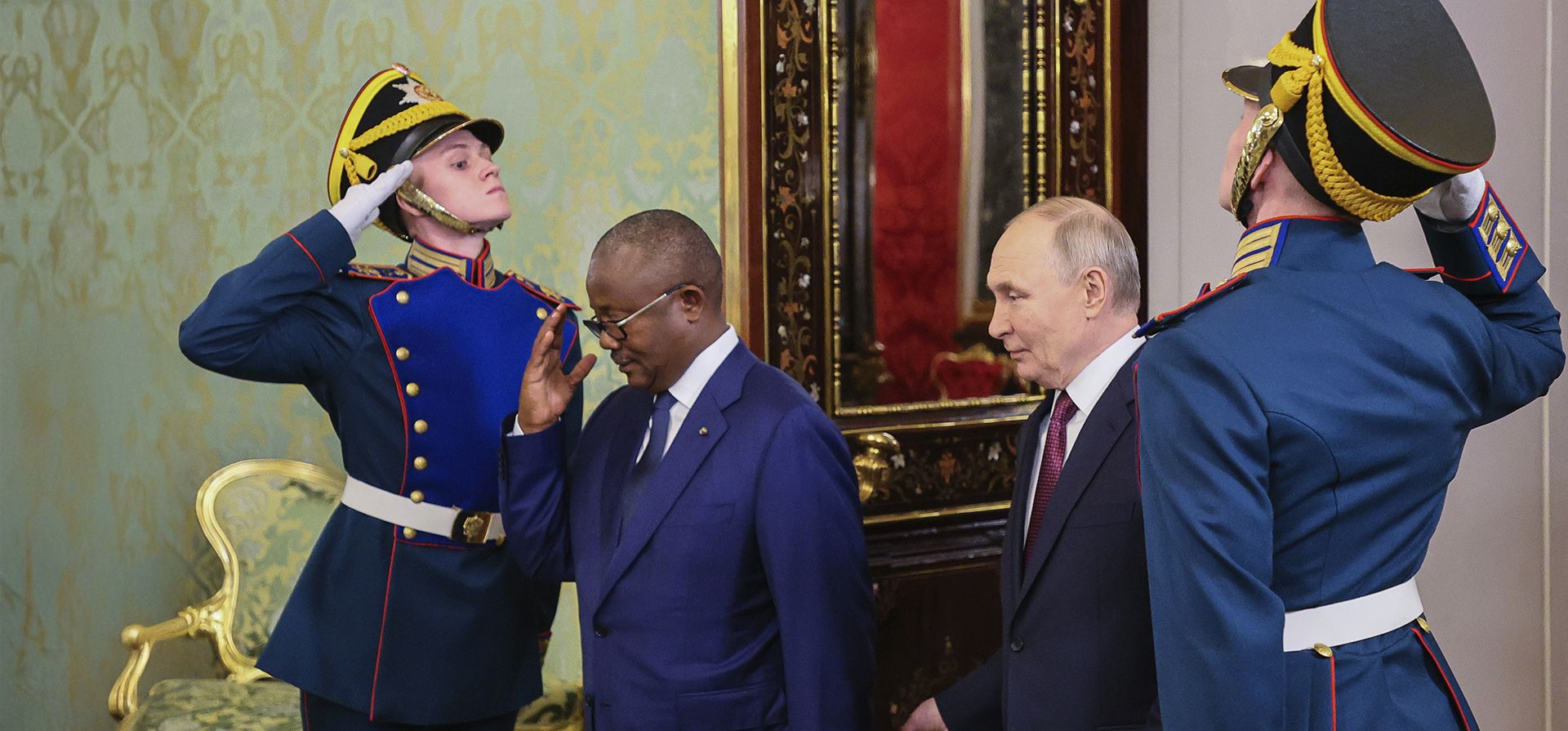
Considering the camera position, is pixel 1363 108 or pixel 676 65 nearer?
pixel 1363 108

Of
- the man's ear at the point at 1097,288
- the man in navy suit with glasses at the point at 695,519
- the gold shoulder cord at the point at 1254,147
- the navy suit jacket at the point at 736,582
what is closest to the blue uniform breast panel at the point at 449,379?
the man in navy suit with glasses at the point at 695,519

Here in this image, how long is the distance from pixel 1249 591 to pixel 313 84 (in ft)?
8.91

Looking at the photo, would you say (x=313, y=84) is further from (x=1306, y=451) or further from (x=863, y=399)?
(x=1306, y=451)

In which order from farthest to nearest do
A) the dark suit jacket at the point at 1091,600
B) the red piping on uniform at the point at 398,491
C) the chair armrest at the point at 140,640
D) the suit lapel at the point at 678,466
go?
the chair armrest at the point at 140,640 → the red piping on uniform at the point at 398,491 → the suit lapel at the point at 678,466 → the dark suit jacket at the point at 1091,600

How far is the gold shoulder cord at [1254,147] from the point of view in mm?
1595

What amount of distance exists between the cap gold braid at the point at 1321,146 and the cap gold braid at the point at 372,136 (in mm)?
1511

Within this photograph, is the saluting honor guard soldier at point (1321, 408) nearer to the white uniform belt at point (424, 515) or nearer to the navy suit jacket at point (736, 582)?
the navy suit jacket at point (736, 582)

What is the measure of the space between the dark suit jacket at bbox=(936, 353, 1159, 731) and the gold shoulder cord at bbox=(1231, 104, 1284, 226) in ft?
1.09

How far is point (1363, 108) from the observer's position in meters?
1.51

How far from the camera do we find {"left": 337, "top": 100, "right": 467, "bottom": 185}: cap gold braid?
2486 mm

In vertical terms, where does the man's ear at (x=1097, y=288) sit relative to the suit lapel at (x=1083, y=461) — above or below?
above

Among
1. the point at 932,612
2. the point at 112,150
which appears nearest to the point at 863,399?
the point at 932,612

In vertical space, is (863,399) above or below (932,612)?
above

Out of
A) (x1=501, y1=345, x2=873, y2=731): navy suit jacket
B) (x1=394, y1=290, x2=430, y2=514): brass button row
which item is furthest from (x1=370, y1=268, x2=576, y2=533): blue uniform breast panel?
(x1=501, y1=345, x2=873, y2=731): navy suit jacket
